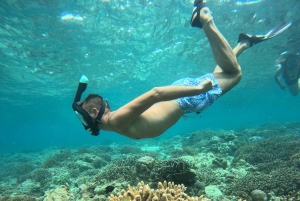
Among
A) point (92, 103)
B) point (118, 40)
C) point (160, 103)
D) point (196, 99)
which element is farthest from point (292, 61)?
point (92, 103)

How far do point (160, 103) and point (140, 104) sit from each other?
3.72 ft

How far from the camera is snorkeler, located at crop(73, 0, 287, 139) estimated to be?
141 inches

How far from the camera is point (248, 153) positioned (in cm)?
1098

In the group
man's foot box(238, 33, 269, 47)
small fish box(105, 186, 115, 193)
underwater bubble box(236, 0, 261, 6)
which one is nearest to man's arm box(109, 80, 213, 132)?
small fish box(105, 186, 115, 193)

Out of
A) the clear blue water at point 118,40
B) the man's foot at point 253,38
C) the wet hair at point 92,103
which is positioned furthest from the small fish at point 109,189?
the clear blue water at point 118,40

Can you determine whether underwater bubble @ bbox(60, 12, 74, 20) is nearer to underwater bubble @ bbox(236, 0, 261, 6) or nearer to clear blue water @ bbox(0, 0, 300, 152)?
clear blue water @ bbox(0, 0, 300, 152)

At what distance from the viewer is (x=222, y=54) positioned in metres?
5.01

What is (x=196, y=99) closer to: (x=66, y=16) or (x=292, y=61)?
(x=66, y=16)

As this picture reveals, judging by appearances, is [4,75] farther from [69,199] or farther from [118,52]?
[69,199]

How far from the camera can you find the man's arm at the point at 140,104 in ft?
11.5

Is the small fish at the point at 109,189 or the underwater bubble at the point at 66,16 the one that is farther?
the underwater bubble at the point at 66,16

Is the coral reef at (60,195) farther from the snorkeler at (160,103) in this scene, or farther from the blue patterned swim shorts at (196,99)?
the blue patterned swim shorts at (196,99)

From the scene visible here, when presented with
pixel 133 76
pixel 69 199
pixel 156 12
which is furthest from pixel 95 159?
pixel 133 76

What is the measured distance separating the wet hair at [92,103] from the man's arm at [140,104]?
47 cm
